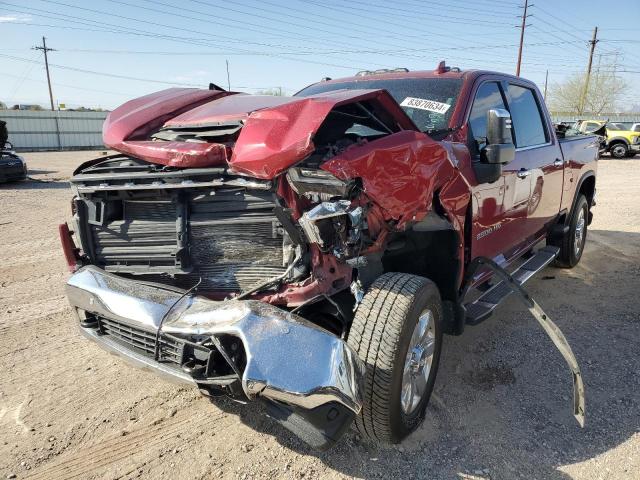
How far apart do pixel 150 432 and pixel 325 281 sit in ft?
4.43

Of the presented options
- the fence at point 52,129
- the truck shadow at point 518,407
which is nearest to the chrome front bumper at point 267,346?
the truck shadow at point 518,407

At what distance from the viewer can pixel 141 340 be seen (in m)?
2.55

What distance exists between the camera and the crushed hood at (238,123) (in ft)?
7.80

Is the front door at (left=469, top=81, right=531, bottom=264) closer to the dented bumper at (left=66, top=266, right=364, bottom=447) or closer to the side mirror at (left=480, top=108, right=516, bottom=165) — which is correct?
the side mirror at (left=480, top=108, right=516, bottom=165)

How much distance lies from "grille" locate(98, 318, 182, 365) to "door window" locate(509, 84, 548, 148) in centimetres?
317

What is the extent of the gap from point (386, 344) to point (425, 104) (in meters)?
1.97

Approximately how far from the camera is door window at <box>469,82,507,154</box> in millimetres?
3529

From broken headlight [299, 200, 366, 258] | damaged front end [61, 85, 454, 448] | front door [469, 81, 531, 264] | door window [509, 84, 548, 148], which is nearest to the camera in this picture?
damaged front end [61, 85, 454, 448]

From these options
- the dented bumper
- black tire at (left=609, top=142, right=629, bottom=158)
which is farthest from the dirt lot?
black tire at (left=609, top=142, right=629, bottom=158)

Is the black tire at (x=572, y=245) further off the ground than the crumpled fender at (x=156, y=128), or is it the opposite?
the crumpled fender at (x=156, y=128)

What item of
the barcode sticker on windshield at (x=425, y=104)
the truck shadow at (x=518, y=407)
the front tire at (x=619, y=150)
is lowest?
the front tire at (x=619, y=150)

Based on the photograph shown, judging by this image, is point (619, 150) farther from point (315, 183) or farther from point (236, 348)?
point (236, 348)

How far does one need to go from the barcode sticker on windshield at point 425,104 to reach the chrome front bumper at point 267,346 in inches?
80.4

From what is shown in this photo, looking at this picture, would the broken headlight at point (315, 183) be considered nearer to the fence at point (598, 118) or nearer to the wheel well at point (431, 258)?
the wheel well at point (431, 258)
